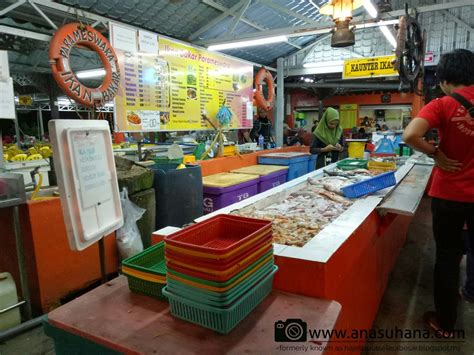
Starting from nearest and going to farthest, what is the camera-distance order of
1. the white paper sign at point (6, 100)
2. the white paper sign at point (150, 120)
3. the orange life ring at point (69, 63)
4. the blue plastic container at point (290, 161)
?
the white paper sign at point (6, 100) → the orange life ring at point (69, 63) → the white paper sign at point (150, 120) → the blue plastic container at point (290, 161)

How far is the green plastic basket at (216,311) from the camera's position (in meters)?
1.05

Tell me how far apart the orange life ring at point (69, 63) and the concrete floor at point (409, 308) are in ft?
6.84

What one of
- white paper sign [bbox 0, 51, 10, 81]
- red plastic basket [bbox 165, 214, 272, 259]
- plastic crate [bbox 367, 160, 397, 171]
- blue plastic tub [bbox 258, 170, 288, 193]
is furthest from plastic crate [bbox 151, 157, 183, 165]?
red plastic basket [bbox 165, 214, 272, 259]

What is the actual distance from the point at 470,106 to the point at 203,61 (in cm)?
430

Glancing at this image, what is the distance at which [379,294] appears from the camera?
271 cm

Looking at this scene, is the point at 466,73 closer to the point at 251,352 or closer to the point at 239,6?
the point at 251,352

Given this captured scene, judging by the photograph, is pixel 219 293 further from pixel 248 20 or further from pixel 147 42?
pixel 248 20

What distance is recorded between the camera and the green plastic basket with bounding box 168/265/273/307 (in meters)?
1.03

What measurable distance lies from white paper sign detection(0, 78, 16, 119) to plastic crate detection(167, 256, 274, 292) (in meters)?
2.82

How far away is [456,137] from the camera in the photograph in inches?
80.4

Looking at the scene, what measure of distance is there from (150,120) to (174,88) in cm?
70

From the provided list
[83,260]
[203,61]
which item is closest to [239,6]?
[203,61]

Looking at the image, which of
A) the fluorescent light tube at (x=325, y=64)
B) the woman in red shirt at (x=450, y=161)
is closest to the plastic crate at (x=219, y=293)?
the woman in red shirt at (x=450, y=161)

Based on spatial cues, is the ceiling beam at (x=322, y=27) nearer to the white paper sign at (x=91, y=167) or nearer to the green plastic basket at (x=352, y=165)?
the green plastic basket at (x=352, y=165)
